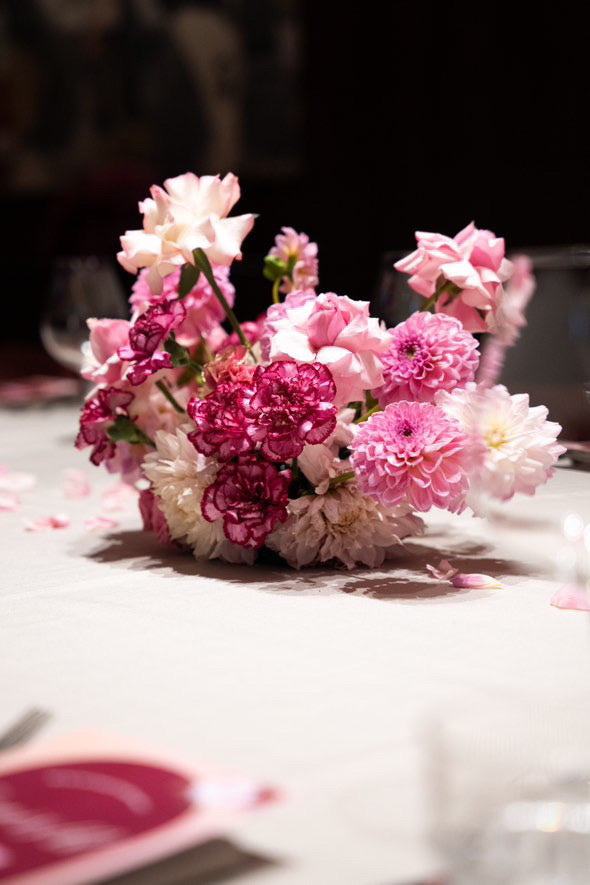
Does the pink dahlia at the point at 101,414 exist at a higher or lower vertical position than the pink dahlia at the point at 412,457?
higher

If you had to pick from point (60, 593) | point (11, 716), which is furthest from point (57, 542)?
point (11, 716)

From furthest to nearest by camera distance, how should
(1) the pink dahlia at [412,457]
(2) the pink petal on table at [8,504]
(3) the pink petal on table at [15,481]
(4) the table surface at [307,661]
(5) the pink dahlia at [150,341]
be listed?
1. (3) the pink petal on table at [15,481]
2. (2) the pink petal on table at [8,504]
3. (5) the pink dahlia at [150,341]
4. (1) the pink dahlia at [412,457]
5. (4) the table surface at [307,661]

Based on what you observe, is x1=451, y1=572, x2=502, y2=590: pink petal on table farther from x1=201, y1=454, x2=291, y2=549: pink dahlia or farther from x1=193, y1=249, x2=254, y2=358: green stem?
x1=193, y1=249, x2=254, y2=358: green stem

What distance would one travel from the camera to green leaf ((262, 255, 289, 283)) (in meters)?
1.18

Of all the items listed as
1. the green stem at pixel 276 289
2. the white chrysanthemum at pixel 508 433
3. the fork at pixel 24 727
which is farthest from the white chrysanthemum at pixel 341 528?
the fork at pixel 24 727

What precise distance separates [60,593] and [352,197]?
440 centimetres

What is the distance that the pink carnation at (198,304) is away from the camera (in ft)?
3.89

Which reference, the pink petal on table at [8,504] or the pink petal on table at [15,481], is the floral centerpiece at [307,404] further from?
the pink petal on table at [15,481]

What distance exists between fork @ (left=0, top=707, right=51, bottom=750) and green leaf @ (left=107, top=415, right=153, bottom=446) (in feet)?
1.49

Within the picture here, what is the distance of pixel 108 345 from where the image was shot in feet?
3.88

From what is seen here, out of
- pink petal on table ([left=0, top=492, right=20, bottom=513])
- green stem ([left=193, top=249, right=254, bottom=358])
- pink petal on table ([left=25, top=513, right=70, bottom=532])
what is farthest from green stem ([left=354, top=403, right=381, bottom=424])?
pink petal on table ([left=0, top=492, right=20, bottom=513])

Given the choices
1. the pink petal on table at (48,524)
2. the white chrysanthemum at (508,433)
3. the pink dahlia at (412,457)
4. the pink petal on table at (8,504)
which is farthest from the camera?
the pink petal on table at (8,504)

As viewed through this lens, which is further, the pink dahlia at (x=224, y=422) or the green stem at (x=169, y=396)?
the green stem at (x=169, y=396)

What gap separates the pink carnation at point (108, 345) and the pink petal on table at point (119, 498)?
27cm
